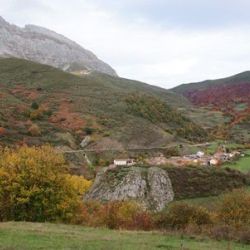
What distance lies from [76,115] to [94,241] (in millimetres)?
112734

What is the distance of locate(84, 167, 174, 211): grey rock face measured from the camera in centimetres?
6525

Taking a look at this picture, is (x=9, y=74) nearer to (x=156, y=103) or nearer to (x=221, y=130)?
(x=156, y=103)

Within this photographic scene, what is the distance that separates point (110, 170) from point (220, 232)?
140 feet

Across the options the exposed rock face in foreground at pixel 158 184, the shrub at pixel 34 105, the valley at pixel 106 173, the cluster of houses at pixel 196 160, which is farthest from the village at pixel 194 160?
the shrub at pixel 34 105

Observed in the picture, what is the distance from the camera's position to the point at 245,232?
26.8 m

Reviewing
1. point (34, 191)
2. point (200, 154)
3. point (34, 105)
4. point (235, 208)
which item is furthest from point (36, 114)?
point (235, 208)

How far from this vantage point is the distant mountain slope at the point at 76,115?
11781 centimetres

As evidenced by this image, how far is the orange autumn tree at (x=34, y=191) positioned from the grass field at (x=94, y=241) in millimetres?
13751

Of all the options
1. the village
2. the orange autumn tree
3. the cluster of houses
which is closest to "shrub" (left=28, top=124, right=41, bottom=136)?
the village

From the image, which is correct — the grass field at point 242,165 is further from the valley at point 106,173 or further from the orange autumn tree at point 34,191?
the orange autumn tree at point 34,191

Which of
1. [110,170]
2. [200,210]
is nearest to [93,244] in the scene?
[200,210]

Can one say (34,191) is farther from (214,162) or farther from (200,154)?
(200,154)

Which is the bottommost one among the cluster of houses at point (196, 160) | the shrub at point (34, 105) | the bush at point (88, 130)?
the cluster of houses at point (196, 160)

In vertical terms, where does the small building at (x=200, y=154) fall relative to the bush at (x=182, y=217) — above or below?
below
